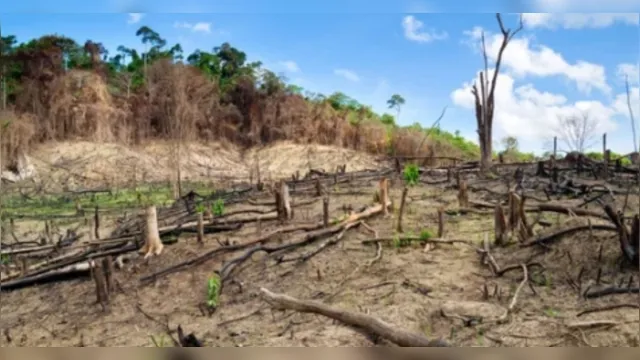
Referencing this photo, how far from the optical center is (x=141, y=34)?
462 cm

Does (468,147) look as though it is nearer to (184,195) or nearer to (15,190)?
(184,195)

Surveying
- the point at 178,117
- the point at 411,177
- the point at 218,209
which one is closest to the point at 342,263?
the point at 218,209

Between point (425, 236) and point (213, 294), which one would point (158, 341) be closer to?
point (213, 294)

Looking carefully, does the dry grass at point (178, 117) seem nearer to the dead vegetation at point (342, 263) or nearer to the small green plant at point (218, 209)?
the dead vegetation at point (342, 263)

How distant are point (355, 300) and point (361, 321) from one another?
442 mm

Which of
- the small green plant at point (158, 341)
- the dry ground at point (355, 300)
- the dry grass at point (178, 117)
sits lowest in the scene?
the small green plant at point (158, 341)

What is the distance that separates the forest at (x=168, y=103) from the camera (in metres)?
4.96

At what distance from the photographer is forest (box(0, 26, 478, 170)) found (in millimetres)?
4956

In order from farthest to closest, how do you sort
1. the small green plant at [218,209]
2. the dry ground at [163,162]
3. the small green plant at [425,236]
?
1. the dry ground at [163,162]
2. the small green plant at [218,209]
3. the small green plant at [425,236]

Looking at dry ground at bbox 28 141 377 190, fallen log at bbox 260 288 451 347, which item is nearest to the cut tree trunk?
fallen log at bbox 260 288 451 347

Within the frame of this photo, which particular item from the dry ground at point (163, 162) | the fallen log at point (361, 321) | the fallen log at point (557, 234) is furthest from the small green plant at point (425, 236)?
the dry ground at point (163, 162)

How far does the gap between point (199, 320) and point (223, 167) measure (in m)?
2.93

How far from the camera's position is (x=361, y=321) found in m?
1.91

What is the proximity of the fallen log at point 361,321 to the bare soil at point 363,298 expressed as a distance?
34 mm
